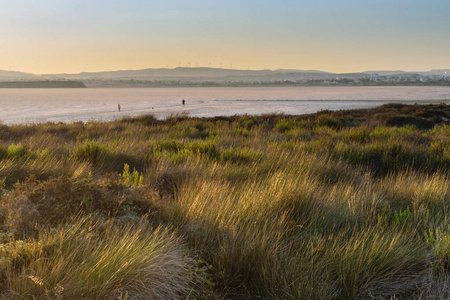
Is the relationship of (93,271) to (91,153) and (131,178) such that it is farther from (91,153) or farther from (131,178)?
(91,153)

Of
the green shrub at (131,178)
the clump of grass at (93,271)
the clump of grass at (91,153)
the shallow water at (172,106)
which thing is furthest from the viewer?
the shallow water at (172,106)

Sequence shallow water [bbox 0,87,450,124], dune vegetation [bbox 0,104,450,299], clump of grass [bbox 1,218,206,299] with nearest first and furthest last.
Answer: clump of grass [bbox 1,218,206,299]
dune vegetation [bbox 0,104,450,299]
shallow water [bbox 0,87,450,124]

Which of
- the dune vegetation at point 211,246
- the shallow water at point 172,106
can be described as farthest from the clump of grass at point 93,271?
the shallow water at point 172,106

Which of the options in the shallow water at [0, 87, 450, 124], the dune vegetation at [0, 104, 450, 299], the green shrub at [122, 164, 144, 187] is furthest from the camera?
the shallow water at [0, 87, 450, 124]

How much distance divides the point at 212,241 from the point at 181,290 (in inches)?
25.4

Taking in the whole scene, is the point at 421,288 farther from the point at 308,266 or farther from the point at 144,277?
the point at 144,277

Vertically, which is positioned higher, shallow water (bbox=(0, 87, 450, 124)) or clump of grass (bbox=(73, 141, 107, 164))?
clump of grass (bbox=(73, 141, 107, 164))

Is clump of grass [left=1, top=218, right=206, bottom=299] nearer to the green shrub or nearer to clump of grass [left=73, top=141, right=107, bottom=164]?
the green shrub

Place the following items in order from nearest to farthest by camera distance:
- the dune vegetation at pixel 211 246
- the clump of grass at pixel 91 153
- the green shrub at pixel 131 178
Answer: the dune vegetation at pixel 211 246 → the green shrub at pixel 131 178 → the clump of grass at pixel 91 153

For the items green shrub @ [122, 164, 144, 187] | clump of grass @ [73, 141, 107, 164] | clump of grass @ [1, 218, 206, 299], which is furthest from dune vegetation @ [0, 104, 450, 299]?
clump of grass @ [73, 141, 107, 164]

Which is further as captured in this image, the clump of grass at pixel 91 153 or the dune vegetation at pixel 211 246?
the clump of grass at pixel 91 153

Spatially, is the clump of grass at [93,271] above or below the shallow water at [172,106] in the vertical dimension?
above

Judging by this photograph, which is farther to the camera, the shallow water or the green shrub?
the shallow water

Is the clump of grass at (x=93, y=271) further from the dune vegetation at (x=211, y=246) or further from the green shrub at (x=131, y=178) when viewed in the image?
the green shrub at (x=131, y=178)
